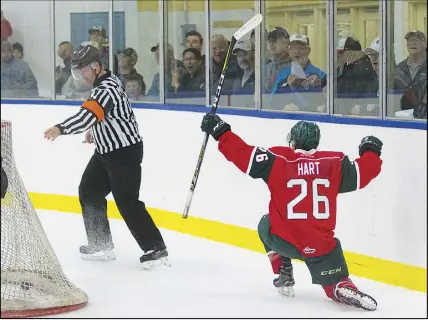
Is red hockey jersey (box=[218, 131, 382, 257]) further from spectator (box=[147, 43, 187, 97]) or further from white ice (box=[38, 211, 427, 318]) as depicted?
spectator (box=[147, 43, 187, 97])

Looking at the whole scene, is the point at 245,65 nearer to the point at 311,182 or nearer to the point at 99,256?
the point at 99,256

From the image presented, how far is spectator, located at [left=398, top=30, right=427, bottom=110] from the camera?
481 cm

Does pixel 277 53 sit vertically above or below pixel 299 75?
above

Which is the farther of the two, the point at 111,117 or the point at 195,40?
the point at 195,40

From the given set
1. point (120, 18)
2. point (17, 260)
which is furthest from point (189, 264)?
point (120, 18)

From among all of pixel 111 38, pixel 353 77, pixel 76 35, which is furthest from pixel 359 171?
pixel 76 35

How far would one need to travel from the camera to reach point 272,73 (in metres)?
6.04

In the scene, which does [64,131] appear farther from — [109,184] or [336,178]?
[336,178]

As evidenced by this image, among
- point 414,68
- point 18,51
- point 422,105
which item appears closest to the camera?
point 422,105

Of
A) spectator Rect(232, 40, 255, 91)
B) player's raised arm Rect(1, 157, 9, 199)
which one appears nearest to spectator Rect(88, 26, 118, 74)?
spectator Rect(232, 40, 255, 91)

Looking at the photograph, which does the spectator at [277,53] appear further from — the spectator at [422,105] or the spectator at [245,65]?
the spectator at [422,105]

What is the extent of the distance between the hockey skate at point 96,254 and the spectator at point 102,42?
82.8 inches

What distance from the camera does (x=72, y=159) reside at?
7.37 metres

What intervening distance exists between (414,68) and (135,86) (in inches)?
109
